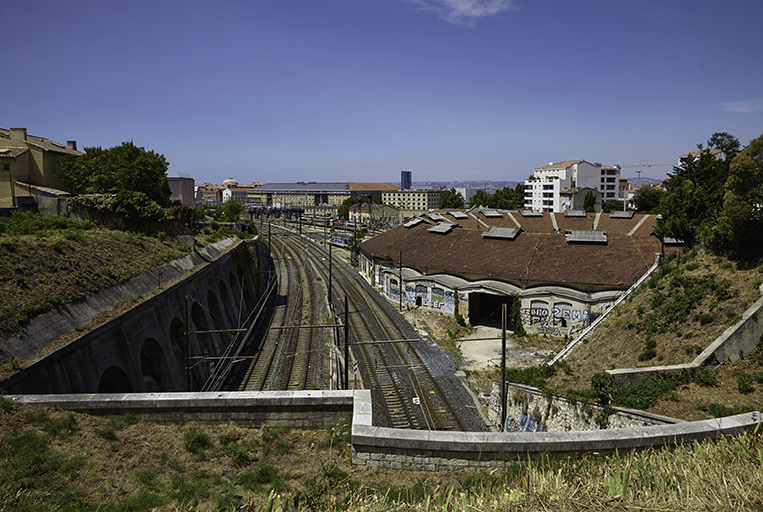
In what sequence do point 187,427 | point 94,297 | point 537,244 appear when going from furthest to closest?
point 537,244 → point 94,297 → point 187,427

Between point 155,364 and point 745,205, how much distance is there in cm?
3106

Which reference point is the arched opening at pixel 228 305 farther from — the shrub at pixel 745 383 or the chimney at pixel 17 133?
the shrub at pixel 745 383

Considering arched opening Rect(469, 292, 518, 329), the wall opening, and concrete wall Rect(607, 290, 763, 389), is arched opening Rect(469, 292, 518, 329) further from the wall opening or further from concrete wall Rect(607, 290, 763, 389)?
concrete wall Rect(607, 290, 763, 389)

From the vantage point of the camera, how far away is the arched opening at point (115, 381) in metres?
18.3

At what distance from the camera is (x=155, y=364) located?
870 inches

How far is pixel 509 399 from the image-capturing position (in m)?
21.0

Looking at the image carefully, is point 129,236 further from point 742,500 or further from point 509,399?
point 742,500

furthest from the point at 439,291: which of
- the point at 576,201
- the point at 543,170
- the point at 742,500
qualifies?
the point at 543,170

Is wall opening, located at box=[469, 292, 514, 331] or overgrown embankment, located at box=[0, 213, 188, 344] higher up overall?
overgrown embankment, located at box=[0, 213, 188, 344]

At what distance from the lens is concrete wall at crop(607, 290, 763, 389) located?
57.5ft

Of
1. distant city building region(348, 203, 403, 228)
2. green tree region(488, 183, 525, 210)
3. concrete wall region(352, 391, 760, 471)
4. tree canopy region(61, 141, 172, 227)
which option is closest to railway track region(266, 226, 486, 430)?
concrete wall region(352, 391, 760, 471)

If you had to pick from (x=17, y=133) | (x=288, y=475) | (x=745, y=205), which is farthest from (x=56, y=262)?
(x=745, y=205)

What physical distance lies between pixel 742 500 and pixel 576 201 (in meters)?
102

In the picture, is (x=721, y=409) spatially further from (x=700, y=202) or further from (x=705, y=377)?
(x=700, y=202)
